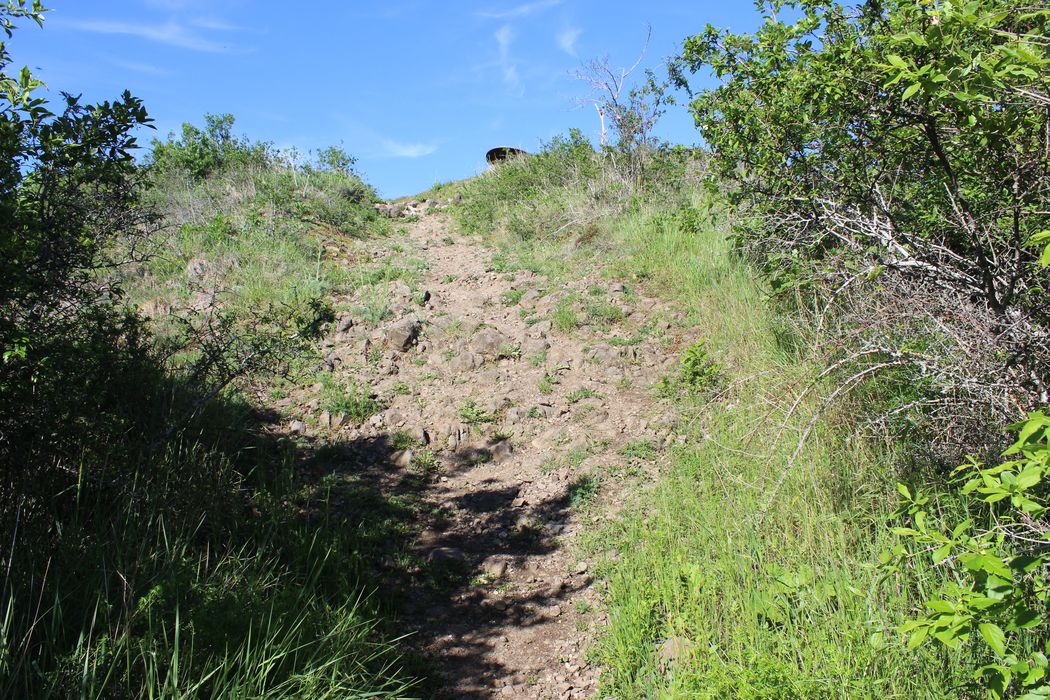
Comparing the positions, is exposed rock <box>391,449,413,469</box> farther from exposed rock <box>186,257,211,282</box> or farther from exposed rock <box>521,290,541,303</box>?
exposed rock <box>186,257,211,282</box>

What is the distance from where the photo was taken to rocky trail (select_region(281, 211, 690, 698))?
3.81m

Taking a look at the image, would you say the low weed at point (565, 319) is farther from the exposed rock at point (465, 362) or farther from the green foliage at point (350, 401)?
the green foliage at point (350, 401)

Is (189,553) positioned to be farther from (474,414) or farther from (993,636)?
(993,636)

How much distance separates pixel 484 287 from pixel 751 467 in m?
5.59

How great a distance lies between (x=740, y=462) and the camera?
4.42m

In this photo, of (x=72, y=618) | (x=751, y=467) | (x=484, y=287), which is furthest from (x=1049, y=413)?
(x=484, y=287)

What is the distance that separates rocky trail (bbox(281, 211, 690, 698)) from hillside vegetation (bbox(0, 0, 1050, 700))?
0.39ft

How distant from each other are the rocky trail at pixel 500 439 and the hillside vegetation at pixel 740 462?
0.39 feet

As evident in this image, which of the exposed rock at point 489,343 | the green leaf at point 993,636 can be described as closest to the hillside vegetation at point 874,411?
the green leaf at point 993,636

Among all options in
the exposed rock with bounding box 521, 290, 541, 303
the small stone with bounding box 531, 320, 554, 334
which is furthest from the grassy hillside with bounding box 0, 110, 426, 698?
the exposed rock with bounding box 521, 290, 541, 303

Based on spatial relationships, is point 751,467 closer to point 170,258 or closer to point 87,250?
point 87,250

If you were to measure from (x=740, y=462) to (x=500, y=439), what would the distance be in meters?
2.19

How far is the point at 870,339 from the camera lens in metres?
3.77

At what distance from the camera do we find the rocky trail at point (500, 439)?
12.5ft
